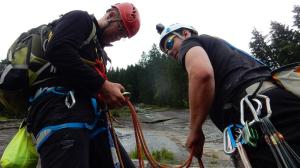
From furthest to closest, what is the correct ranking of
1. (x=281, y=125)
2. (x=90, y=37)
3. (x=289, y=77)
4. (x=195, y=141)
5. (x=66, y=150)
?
(x=90, y=37), (x=195, y=141), (x=66, y=150), (x=289, y=77), (x=281, y=125)

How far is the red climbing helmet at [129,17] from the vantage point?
3.91m

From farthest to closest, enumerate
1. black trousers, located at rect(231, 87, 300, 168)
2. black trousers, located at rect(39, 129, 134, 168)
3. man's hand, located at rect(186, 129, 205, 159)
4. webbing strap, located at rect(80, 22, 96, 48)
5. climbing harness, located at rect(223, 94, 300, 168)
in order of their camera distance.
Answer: webbing strap, located at rect(80, 22, 96, 48) < man's hand, located at rect(186, 129, 205, 159) < black trousers, located at rect(39, 129, 134, 168) < black trousers, located at rect(231, 87, 300, 168) < climbing harness, located at rect(223, 94, 300, 168)

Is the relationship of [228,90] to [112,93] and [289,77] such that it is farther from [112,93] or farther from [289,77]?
[112,93]

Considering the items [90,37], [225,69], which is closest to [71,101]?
[90,37]

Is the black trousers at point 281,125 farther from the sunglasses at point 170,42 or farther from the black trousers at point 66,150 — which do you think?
the black trousers at point 66,150

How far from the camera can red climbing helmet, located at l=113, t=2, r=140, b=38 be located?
3905 millimetres

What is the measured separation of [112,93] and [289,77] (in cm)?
144

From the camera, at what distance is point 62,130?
320 centimetres

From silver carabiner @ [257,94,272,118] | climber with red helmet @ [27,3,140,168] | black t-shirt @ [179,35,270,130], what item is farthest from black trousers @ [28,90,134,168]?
silver carabiner @ [257,94,272,118]

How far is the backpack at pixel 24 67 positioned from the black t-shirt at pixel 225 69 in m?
1.06

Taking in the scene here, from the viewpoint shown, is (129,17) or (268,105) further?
(129,17)

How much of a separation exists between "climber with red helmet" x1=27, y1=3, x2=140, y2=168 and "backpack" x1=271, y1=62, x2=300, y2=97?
4.26 feet

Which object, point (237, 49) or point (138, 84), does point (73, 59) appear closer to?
point (237, 49)

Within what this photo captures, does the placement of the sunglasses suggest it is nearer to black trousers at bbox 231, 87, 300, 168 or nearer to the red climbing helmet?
the red climbing helmet
